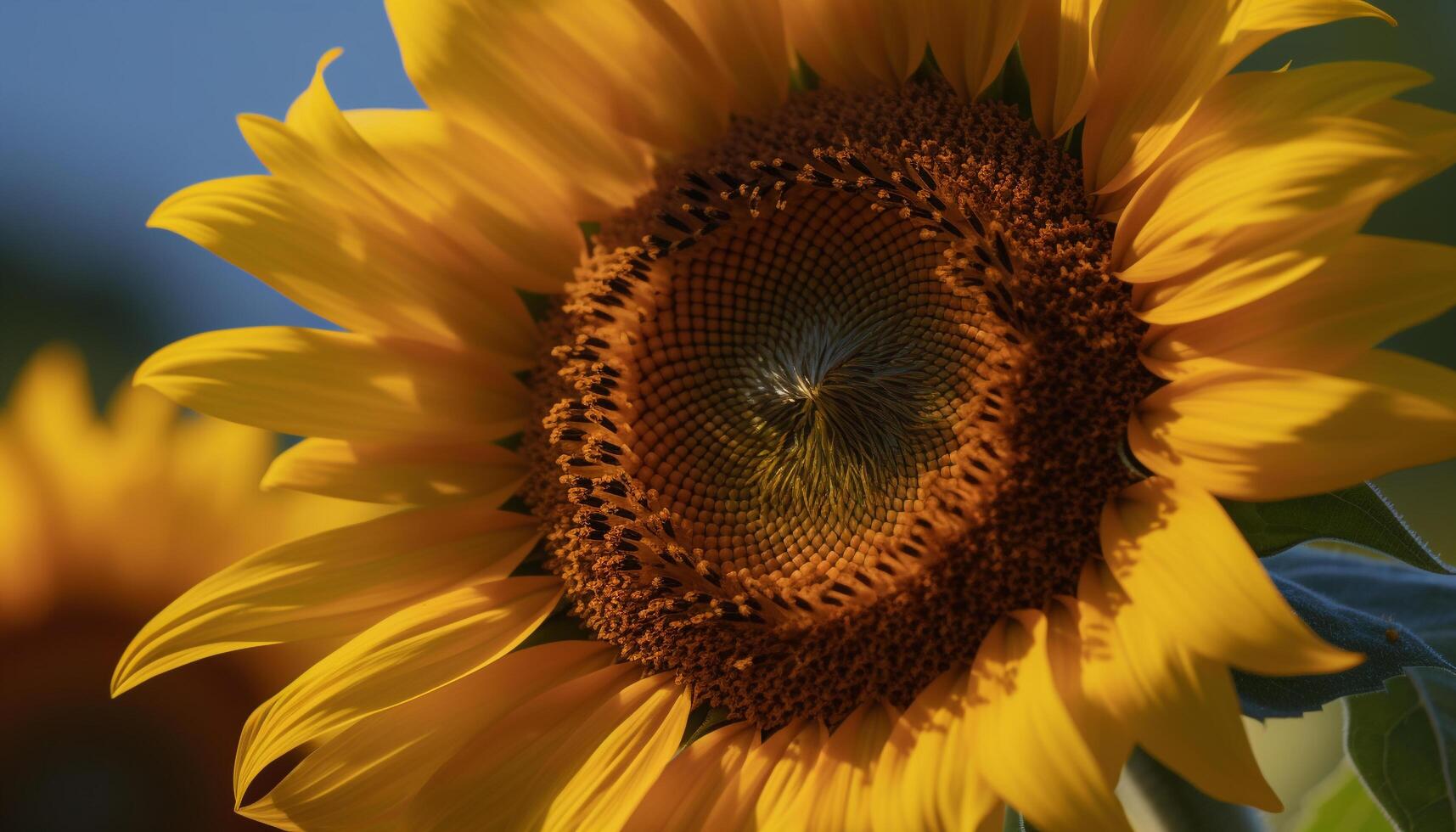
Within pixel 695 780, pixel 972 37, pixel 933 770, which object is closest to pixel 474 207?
pixel 972 37

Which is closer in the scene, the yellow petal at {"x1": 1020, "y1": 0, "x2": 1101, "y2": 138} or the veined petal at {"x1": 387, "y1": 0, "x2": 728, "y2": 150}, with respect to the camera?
the yellow petal at {"x1": 1020, "y1": 0, "x2": 1101, "y2": 138}

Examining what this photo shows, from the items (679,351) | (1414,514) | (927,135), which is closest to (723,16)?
(927,135)

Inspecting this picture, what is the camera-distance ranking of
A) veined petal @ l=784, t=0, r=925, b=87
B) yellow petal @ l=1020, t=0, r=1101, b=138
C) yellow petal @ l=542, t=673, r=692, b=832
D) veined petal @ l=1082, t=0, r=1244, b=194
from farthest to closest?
veined petal @ l=784, t=0, r=925, b=87
yellow petal @ l=542, t=673, r=692, b=832
yellow petal @ l=1020, t=0, r=1101, b=138
veined petal @ l=1082, t=0, r=1244, b=194

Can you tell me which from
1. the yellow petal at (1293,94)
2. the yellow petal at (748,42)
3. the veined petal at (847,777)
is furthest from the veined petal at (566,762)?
the yellow petal at (1293,94)

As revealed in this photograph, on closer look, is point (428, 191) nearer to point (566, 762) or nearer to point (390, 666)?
point (390, 666)

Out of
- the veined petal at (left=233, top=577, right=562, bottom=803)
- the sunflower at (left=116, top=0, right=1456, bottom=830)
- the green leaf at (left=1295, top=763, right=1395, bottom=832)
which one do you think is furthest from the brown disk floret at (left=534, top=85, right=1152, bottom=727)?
the green leaf at (left=1295, top=763, right=1395, bottom=832)

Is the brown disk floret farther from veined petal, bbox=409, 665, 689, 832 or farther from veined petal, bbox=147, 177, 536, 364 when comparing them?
veined petal, bbox=147, 177, 536, 364
